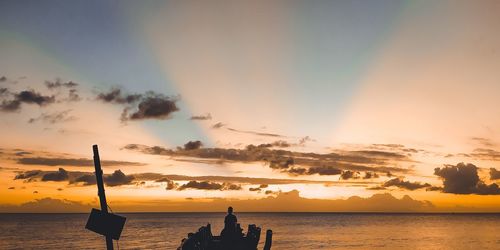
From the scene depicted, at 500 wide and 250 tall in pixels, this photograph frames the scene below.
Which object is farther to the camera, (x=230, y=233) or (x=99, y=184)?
(x=230, y=233)

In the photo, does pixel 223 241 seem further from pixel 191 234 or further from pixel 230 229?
pixel 191 234

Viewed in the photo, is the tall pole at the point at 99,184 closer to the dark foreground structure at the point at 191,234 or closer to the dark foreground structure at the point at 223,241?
the dark foreground structure at the point at 191,234

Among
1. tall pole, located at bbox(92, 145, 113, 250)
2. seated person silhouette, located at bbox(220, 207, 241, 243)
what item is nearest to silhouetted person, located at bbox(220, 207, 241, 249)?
seated person silhouette, located at bbox(220, 207, 241, 243)

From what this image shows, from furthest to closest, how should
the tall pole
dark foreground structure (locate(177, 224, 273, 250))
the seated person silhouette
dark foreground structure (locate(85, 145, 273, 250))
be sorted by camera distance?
1. the seated person silhouette
2. dark foreground structure (locate(177, 224, 273, 250))
3. the tall pole
4. dark foreground structure (locate(85, 145, 273, 250))

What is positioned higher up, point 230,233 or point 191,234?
point 191,234

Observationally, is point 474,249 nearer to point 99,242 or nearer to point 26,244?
point 99,242

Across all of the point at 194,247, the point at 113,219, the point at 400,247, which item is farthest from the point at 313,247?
the point at 113,219

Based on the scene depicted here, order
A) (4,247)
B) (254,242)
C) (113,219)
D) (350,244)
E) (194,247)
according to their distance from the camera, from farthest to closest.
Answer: (4,247) → (350,244) → (254,242) → (194,247) → (113,219)

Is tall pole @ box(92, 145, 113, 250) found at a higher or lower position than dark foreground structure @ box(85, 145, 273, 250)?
higher

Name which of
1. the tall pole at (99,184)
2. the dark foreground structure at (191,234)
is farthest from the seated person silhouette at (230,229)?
the tall pole at (99,184)

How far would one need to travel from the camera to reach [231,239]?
65.5ft

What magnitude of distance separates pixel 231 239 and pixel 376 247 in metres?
47.2

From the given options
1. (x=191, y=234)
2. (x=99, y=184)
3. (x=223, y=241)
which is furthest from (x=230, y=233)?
(x=99, y=184)

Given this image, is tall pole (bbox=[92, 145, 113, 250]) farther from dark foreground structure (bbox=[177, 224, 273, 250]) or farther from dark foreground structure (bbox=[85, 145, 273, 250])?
dark foreground structure (bbox=[177, 224, 273, 250])
